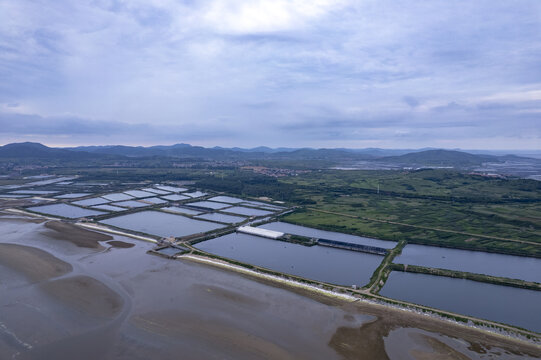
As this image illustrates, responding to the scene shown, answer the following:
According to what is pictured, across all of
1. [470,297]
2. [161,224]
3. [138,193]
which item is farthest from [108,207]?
Answer: [470,297]

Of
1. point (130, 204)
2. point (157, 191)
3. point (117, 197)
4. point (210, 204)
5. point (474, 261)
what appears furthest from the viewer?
point (157, 191)

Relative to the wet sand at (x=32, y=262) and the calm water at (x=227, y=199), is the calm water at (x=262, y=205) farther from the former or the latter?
the wet sand at (x=32, y=262)

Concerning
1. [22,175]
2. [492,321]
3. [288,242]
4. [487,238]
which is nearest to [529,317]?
[492,321]

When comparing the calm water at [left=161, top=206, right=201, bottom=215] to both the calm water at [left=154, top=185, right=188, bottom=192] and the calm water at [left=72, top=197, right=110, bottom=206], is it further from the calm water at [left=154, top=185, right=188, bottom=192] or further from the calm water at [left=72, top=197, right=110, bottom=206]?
the calm water at [left=154, top=185, right=188, bottom=192]

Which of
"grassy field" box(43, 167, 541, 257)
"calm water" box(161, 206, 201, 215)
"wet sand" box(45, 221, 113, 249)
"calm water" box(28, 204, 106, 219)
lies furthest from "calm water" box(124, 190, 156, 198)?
"wet sand" box(45, 221, 113, 249)

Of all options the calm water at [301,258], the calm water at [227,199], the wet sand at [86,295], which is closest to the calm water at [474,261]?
the calm water at [301,258]

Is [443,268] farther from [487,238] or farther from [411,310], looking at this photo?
[487,238]

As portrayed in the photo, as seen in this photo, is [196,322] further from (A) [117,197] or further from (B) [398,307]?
(A) [117,197]
